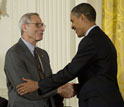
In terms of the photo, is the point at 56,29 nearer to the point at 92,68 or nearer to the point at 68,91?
the point at 68,91

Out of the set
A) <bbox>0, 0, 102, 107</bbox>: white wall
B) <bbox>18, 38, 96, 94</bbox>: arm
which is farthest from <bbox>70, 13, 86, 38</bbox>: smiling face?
<bbox>0, 0, 102, 107</bbox>: white wall

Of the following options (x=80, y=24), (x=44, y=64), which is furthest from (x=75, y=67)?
(x=44, y=64)

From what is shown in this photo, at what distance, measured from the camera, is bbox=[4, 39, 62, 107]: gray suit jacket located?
298 cm

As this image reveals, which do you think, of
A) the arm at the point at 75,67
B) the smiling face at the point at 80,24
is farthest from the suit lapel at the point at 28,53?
the smiling face at the point at 80,24

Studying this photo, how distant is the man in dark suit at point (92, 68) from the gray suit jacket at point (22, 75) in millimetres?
105

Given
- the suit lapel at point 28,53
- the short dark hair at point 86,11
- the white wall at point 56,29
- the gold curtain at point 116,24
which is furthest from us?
the white wall at point 56,29

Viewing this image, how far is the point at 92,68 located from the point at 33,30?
3.09 ft

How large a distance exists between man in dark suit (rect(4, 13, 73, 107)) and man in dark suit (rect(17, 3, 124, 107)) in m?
0.12

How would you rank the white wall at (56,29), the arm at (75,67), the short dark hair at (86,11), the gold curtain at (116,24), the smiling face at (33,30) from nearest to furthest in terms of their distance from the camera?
the arm at (75,67)
the short dark hair at (86,11)
the smiling face at (33,30)
the gold curtain at (116,24)
the white wall at (56,29)

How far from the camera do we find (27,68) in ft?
10.1

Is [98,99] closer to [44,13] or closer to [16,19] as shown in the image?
[44,13]

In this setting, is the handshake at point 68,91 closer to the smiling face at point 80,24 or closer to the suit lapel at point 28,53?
the suit lapel at point 28,53

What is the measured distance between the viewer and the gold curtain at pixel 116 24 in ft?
15.7

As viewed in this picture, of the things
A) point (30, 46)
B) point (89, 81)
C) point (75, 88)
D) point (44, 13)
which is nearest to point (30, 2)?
point (44, 13)
